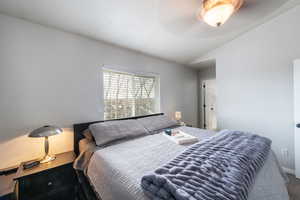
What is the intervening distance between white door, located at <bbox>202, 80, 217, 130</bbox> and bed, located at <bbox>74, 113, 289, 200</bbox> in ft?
10.1

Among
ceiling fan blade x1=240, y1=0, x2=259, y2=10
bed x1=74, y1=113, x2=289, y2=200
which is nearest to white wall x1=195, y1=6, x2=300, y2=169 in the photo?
ceiling fan blade x1=240, y1=0, x2=259, y2=10

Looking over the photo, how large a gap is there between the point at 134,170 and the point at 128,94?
1.89 metres

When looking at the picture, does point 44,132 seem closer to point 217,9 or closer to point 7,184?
point 7,184

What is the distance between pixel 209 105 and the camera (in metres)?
4.46

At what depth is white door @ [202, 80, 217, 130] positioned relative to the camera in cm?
438

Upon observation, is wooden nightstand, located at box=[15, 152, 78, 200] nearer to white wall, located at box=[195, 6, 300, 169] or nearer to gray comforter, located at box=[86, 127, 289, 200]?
gray comforter, located at box=[86, 127, 289, 200]

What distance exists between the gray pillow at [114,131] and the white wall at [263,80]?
7.50 feet

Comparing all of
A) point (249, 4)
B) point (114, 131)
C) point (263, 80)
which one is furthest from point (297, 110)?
point (114, 131)

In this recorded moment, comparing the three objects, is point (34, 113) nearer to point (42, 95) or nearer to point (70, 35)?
point (42, 95)

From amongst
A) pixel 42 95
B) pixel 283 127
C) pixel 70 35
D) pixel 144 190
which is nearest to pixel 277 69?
pixel 283 127

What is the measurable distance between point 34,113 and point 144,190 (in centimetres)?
177

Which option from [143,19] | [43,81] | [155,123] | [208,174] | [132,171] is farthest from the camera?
[155,123]

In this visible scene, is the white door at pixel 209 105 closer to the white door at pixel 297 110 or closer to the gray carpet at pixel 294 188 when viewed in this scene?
the white door at pixel 297 110

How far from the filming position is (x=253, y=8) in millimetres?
2068
